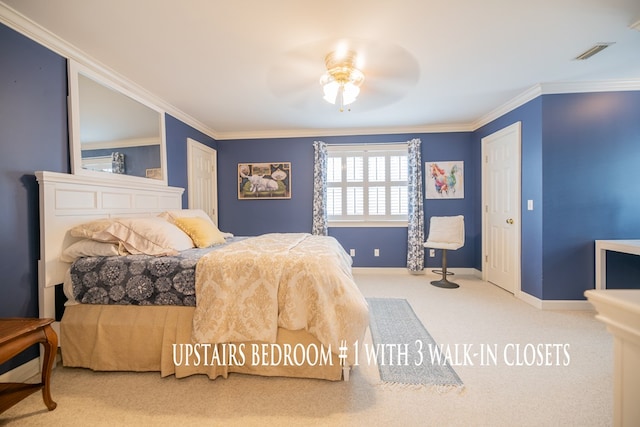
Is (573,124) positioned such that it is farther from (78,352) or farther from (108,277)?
(78,352)

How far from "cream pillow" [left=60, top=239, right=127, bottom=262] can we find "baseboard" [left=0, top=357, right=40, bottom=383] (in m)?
0.71

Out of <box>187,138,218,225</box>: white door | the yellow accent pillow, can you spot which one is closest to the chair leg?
the yellow accent pillow

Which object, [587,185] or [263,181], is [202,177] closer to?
[263,181]

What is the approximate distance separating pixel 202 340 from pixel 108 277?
837 mm

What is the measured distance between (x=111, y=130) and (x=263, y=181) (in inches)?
93.9

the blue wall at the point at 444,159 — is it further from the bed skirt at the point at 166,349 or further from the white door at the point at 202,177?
the bed skirt at the point at 166,349

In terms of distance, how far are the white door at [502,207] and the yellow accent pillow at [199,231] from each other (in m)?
3.56

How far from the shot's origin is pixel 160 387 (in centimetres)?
172

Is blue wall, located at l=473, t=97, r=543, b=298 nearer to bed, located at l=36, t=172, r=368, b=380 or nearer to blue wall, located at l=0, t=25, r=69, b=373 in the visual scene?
bed, located at l=36, t=172, r=368, b=380

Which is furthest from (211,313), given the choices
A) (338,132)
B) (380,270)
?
(338,132)

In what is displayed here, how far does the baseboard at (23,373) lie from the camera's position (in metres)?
1.70

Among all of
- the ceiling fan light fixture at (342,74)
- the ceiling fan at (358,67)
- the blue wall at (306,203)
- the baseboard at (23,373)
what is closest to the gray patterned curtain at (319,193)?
the blue wall at (306,203)

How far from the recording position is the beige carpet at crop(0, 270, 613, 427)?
4.75 ft

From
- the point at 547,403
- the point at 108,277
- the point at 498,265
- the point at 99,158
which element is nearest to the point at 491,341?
the point at 547,403
